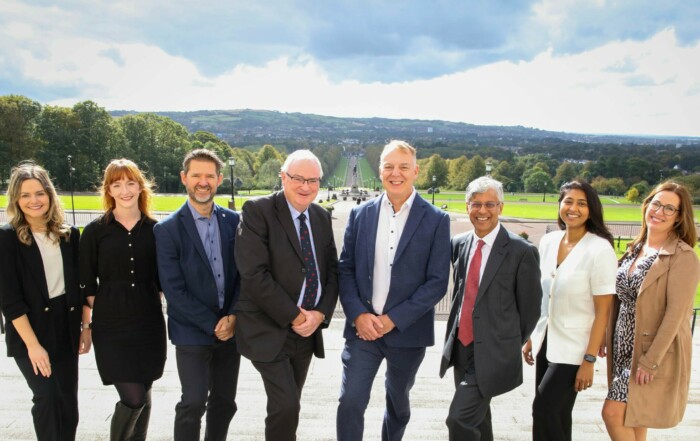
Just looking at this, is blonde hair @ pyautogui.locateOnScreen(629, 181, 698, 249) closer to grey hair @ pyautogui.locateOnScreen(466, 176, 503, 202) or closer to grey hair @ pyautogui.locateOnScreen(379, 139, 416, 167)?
grey hair @ pyautogui.locateOnScreen(466, 176, 503, 202)

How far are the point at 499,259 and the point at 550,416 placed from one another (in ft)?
4.08

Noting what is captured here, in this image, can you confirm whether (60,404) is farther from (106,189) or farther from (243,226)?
(243,226)

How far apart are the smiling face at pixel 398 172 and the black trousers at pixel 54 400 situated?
2.72 m

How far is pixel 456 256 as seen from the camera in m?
4.04

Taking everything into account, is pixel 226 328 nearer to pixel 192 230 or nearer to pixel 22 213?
pixel 192 230

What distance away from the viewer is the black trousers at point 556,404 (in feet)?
11.9

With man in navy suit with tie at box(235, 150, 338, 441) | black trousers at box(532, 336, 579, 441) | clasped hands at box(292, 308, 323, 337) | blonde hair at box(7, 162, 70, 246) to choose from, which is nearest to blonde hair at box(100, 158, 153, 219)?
blonde hair at box(7, 162, 70, 246)

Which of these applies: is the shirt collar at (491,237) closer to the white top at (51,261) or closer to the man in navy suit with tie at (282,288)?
the man in navy suit with tie at (282,288)

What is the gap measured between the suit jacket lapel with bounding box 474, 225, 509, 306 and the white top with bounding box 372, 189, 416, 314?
0.68 meters

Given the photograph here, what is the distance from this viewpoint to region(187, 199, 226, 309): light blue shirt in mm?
3830

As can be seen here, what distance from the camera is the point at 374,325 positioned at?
3.69m

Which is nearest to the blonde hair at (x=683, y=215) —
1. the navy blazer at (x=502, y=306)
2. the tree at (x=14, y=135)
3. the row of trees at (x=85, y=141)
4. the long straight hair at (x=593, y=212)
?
the long straight hair at (x=593, y=212)

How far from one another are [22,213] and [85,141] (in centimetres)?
6172

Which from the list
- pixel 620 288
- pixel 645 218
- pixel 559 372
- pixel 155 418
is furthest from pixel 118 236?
pixel 645 218
